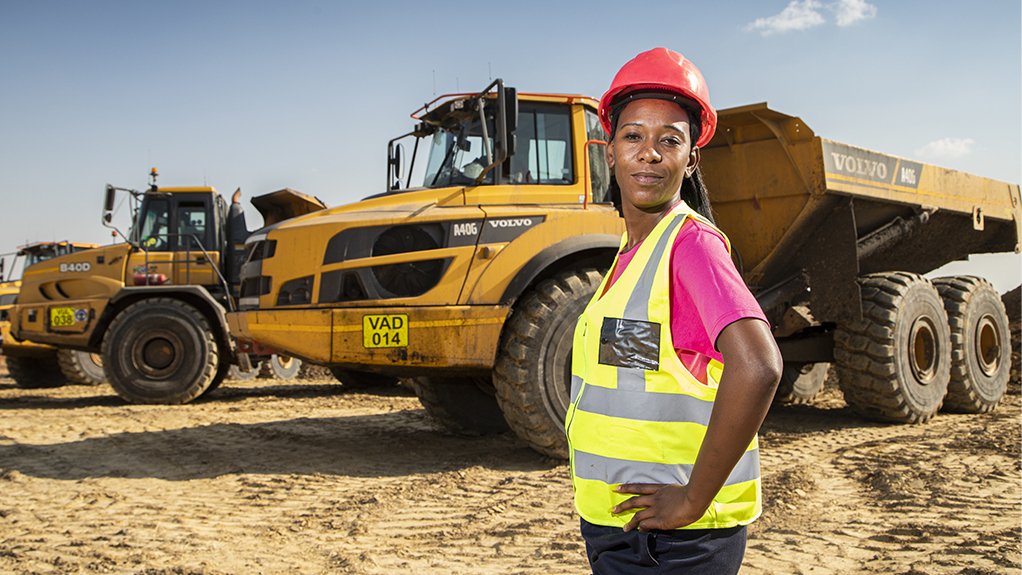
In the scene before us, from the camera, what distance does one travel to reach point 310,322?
547 cm

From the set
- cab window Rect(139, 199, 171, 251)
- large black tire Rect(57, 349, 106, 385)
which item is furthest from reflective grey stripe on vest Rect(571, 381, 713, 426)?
large black tire Rect(57, 349, 106, 385)

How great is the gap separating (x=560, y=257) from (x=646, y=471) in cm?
406

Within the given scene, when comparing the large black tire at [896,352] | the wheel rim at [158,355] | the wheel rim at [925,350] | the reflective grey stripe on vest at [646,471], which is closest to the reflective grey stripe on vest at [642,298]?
the reflective grey stripe on vest at [646,471]

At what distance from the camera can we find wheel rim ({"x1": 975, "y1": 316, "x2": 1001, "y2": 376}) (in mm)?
8000

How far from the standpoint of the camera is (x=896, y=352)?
6.80 metres

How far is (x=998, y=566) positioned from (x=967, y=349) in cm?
458

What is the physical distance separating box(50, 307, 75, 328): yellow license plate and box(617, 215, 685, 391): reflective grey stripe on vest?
1013 centimetres

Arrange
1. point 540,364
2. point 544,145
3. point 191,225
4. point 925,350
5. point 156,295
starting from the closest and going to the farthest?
1. point 540,364
2. point 544,145
3. point 925,350
4. point 156,295
5. point 191,225

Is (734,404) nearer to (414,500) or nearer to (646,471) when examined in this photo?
(646,471)

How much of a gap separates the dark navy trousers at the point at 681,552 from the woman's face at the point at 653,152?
1.99 ft

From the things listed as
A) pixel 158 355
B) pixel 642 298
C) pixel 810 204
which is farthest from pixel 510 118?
pixel 158 355

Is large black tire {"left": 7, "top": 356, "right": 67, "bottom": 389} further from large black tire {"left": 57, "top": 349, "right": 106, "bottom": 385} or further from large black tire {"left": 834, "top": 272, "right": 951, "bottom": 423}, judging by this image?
large black tire {"left": 834, "top": 272, "right": 951, "bottom": 423}

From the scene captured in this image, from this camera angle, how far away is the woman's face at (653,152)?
5.20ft

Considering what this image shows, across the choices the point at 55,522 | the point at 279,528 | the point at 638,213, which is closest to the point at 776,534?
the point at 279,528
